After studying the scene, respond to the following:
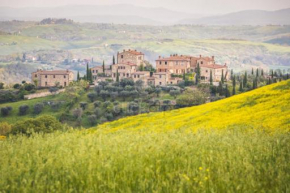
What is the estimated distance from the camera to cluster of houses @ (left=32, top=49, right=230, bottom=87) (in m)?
116

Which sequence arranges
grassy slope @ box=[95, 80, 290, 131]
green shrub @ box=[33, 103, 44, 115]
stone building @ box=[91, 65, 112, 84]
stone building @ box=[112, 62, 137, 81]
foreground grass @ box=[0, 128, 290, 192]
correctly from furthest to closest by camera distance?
stone building @ box=[91, 65, 112, 84] < stone building @ box=[112, 62, 137, 81] < green shrub @ box=[33, 103, 44, 115] < grassy slope @ box=[95, 80, 290, 131] < foreground grass @ box=[0, 128, 290, 192]

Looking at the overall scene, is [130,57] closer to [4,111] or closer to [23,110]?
[23,110]

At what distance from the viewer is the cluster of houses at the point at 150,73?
4567 inches

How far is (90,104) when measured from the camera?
338 ft

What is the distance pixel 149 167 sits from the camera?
1352 cm

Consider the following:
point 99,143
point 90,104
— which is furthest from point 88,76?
point 99,143

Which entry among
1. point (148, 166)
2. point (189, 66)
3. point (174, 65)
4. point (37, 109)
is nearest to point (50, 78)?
point (37, 109)

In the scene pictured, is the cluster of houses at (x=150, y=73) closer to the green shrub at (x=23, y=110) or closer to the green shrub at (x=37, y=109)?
the green shrub at (x=37, y=109)

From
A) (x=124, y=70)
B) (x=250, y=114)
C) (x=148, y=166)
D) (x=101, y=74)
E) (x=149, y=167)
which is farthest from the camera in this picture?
(x=101, y=74)

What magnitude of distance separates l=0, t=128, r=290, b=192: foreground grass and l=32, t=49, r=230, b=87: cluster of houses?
317 feet

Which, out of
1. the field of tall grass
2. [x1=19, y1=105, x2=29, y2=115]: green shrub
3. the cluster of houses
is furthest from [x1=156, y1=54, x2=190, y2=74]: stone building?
the field of tall grass

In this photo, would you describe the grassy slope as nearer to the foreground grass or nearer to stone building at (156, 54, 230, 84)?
the foreground grass

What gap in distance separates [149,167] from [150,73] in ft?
354

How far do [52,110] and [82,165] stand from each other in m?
91.7
